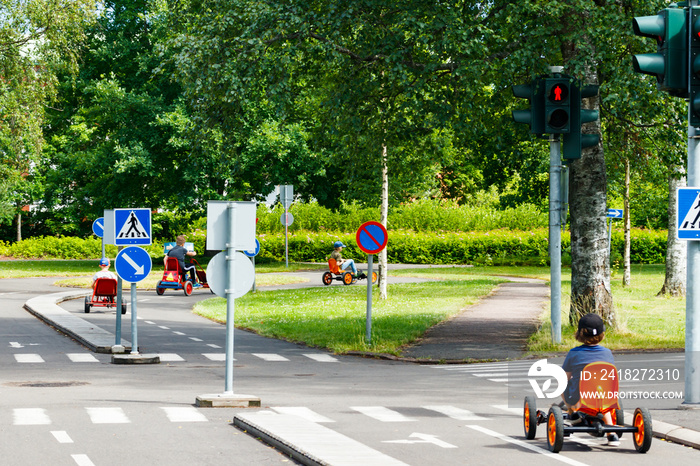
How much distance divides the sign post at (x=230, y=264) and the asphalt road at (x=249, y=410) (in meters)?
0.21

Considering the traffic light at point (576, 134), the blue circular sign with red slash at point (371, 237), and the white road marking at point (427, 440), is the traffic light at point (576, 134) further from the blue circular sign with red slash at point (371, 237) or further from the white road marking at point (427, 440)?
the white road marking at point (427, 440)

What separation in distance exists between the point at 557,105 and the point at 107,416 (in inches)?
309

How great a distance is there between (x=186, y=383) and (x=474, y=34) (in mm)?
6827

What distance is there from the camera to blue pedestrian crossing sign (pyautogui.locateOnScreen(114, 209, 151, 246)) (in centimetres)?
1567

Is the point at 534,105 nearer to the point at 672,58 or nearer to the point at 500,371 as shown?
the point at 500,371

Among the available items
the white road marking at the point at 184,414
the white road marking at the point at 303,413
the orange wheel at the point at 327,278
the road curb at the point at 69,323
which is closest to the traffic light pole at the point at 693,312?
the white road marking at the point at 303,413

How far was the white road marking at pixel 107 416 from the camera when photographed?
367 inches

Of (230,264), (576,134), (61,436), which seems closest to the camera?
(61,436)

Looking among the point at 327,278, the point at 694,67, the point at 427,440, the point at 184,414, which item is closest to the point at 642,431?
the point at 427,440

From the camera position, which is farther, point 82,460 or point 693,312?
point 693,312

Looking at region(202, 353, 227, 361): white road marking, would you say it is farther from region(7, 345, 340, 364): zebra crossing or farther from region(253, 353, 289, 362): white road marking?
region(253, 353, 289, 362): white road marking

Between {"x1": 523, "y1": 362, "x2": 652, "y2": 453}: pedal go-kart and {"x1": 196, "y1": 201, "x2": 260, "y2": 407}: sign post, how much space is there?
12.3 ft

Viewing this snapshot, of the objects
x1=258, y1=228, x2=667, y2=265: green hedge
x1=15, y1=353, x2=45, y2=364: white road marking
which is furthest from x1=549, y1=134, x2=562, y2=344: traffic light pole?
x1=258, y1=228, x2=667, y2=265: green hedge

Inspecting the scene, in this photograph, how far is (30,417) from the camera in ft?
31.4
